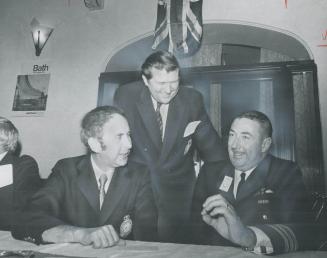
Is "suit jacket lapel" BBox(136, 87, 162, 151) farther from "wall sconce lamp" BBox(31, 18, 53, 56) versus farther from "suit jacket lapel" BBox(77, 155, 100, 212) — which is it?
"wall sconce lamp" BBox(31, 18, 53, 56)

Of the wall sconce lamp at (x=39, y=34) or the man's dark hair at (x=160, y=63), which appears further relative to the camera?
the wall sconce lamp at (x=39, y=34)

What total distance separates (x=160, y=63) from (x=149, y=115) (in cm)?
44

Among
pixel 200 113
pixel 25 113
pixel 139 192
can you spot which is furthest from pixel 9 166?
pixel 200 113

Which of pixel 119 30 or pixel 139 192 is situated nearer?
pixel 139 192

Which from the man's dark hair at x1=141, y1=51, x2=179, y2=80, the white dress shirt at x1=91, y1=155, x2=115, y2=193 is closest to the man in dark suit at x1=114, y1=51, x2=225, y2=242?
the man's dark hair at x1=141, y1=51, x2=179, y2=80

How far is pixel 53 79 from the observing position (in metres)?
3.32

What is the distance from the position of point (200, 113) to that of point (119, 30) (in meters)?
1.04

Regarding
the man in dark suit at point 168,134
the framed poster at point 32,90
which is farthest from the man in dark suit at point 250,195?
the framed poster at point 32,90

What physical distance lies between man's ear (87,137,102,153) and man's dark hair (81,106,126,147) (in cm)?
3

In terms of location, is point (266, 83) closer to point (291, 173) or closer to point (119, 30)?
point (291, 173)

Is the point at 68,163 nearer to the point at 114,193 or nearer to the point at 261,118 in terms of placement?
the point at 114,193

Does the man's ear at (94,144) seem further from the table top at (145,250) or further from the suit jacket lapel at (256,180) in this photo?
the suit jacket lapel at (256,180)

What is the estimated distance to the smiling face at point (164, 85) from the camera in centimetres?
292

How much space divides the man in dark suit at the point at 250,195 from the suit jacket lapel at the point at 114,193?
56cm
